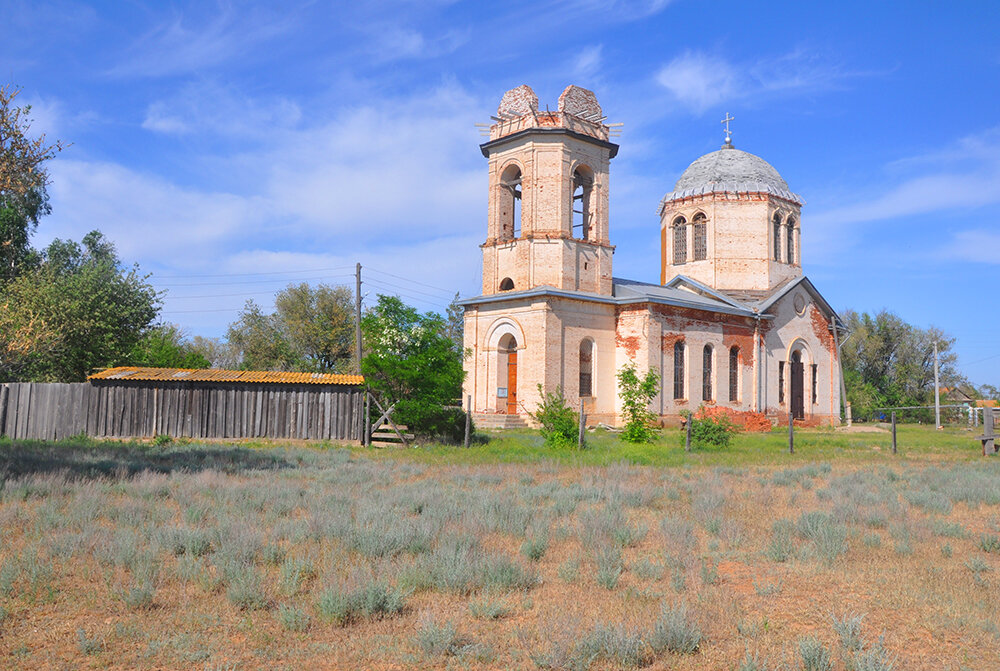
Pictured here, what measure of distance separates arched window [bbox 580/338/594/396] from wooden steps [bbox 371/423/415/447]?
10.6m

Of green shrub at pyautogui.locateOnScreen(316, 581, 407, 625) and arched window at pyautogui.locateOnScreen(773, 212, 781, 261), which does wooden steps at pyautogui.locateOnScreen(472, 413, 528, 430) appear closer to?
arched window at pyautogui.locateOnScreen(773, 212, 781, 261)

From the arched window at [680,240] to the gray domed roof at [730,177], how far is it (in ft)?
4.59

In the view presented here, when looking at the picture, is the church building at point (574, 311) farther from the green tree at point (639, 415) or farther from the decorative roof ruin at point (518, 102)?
the green tree at point (639, 415)

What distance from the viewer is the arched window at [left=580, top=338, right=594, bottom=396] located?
3092cm

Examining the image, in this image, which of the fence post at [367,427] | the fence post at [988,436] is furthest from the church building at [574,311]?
the fence post at [988,436]

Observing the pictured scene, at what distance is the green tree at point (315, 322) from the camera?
49.8 m

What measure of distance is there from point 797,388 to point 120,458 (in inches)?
→ 1333

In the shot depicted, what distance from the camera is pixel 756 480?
51.1 ft

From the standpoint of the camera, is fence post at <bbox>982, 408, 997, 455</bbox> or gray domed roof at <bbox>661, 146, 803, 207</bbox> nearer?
fence post at <bbox>982, 408, 997, 455</bbox>

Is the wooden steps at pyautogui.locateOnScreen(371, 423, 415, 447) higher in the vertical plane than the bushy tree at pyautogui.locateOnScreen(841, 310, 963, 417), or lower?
lower

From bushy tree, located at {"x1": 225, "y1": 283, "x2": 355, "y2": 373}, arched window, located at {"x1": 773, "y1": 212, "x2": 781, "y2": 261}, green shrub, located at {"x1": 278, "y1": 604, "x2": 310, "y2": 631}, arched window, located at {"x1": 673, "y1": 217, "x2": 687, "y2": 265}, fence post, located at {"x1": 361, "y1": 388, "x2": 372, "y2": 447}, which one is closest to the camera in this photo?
green shrub, located at {"x1": 278, "y1": 604, "x2": 310, "y2": 631}

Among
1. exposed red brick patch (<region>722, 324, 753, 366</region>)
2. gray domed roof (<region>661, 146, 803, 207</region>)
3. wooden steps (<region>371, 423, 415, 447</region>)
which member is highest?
gray domed roof (<region>661, 146, 803, 207</region>)

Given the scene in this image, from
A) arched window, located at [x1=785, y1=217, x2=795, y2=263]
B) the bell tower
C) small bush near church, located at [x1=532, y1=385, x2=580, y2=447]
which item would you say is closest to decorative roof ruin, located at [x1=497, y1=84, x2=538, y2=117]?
the bell tower

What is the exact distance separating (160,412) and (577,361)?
15.9 m
